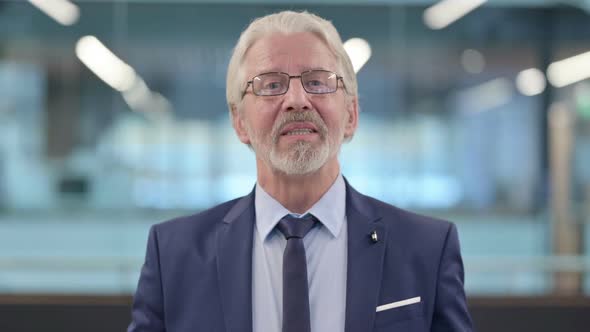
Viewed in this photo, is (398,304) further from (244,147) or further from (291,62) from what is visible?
(244,147)

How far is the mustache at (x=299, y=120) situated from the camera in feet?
4.90

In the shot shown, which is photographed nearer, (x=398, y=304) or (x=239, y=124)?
(x=398, y=304)

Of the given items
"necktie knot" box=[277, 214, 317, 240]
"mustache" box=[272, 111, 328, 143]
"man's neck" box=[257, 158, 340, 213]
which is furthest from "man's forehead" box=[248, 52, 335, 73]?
"necktie knot" box=[277, 214, 317, 240]

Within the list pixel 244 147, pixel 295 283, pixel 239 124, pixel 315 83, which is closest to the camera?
pixel 295 283

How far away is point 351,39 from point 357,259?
136 inches

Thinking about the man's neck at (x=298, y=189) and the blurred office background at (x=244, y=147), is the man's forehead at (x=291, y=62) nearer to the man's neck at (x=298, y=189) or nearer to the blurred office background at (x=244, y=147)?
the man's neck at (x=298, y=189)

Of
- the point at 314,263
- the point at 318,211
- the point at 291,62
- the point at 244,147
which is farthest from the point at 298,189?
the point at 244,147

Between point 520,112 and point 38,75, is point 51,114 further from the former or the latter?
point 520,112

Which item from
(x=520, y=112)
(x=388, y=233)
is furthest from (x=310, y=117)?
(x=520, y=112)

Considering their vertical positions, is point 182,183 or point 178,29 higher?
point 178,29

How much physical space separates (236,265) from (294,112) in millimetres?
357

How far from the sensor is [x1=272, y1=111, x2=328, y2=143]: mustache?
149 centimetres

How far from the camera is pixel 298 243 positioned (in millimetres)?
1460

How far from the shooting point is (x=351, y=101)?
5.36ft
